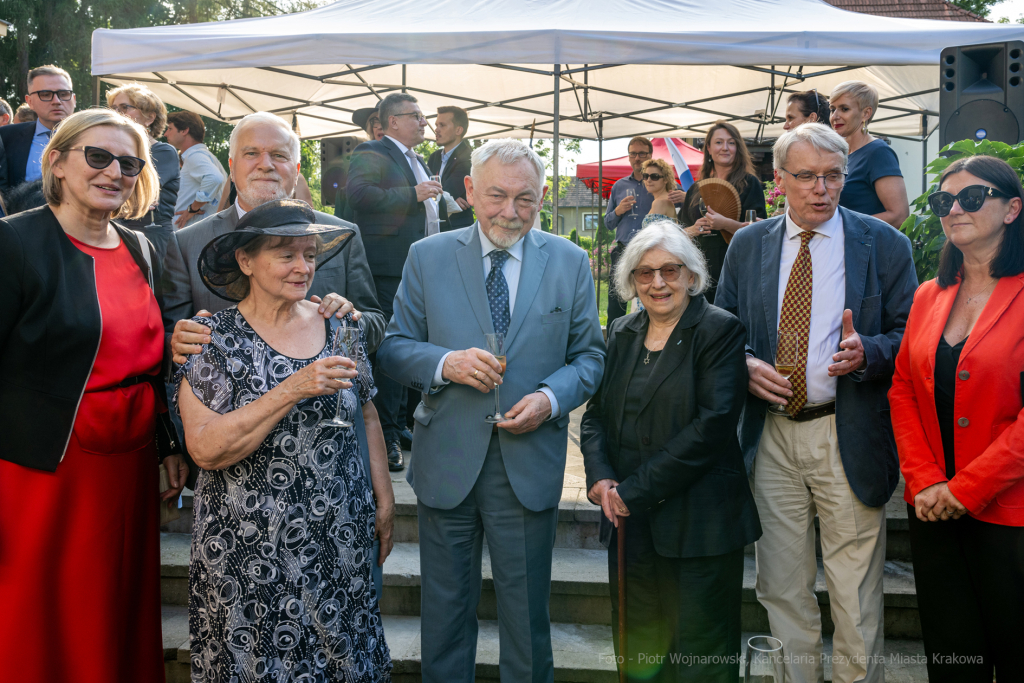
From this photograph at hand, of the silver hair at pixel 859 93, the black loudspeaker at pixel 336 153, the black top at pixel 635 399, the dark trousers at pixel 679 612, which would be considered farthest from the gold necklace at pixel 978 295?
the black loudspeaker at pixel 336 153

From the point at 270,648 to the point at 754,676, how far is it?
1.35m

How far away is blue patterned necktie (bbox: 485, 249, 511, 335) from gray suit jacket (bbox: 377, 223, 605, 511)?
0.05 metres

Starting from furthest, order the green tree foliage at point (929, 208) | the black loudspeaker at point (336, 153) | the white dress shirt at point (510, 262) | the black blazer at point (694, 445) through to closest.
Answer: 1. the black loudspeaker at point (336, 153)
2. the green tree foliage at point (929, 208)
3. the white dress shirt at point (510, 262)
4. the black blazer at point (694, 445)

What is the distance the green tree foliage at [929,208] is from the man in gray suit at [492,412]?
5.53ft

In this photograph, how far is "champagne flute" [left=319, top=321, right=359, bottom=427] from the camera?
2236mm

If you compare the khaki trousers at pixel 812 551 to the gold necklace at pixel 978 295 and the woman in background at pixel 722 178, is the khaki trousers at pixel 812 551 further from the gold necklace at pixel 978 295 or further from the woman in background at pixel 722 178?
the woman in background at pixel 722 178

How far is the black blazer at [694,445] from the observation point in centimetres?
248

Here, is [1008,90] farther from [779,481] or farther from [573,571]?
[573,571]

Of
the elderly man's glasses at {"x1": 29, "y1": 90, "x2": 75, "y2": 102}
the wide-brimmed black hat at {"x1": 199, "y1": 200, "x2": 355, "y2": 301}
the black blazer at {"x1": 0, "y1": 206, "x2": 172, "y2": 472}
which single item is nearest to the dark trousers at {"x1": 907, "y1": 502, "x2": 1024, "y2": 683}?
the wide-brimmed black hat at {"x1": 199, "y1": 200, "x2": 355, "y2": 301}

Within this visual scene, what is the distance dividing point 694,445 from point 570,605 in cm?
137

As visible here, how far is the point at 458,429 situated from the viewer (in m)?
2.52

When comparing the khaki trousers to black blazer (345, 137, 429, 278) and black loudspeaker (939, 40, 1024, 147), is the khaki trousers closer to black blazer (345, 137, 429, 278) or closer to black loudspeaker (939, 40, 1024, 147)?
black loudspeaker (939, 40, 1024, 147)

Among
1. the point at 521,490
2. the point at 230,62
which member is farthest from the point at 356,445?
the point at 230,62

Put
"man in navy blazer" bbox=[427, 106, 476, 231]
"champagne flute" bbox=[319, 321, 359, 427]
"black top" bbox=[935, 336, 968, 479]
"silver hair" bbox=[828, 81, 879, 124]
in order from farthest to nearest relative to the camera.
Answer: "man in navy blazer" bbox=[427, 106, 476, 231]
"silver hair" bbox=[828, 81, 879, 124]
"black top" bbox=[935, 336, 968, 479]
"champagne flute" bbox=[319, 321, 359, 427]
